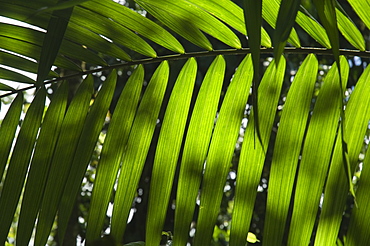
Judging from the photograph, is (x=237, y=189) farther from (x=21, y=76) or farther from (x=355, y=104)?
(x=21, y=76)

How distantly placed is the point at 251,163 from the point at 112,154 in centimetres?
21

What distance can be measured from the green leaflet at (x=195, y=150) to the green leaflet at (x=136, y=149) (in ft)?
0.21

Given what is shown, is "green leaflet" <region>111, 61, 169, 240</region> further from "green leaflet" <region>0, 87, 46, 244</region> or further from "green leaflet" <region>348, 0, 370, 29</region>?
"green leaflet" <region>348, 0, 370, 29</region>

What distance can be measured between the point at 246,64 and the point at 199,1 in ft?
Result: 0.36

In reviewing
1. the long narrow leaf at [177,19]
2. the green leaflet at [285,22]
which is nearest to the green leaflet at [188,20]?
the long narrow leaf at [177,19]

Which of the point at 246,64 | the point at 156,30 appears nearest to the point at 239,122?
the point at 246,64

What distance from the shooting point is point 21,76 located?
2.62 ft

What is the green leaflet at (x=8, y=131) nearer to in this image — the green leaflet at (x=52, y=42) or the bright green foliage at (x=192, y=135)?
the bright green foliage at (x=192, y=135)

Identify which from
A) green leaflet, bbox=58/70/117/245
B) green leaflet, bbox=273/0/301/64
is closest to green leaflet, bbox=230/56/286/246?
green leaflet, bbox=58/70/117/245

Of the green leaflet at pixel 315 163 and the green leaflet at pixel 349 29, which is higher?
the green leaflet at pixel 349 29

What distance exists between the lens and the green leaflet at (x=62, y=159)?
27.7 inches

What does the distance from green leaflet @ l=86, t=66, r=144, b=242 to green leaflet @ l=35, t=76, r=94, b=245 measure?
0.05m

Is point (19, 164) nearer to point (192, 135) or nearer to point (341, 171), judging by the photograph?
point (192, 135)

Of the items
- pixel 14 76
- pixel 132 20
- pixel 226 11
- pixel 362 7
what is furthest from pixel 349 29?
pixel 14 76
